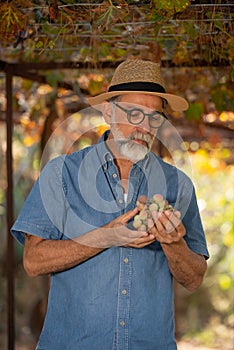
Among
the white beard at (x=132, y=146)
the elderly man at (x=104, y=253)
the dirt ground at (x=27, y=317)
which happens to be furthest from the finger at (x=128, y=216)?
the dirt ground at (x=27, y=317)

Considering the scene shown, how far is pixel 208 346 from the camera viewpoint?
398 inches

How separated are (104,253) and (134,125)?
44 centimetres

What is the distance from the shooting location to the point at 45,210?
8.50 feet

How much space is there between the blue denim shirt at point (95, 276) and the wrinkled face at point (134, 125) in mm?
84

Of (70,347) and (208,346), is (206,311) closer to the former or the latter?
(208,346)

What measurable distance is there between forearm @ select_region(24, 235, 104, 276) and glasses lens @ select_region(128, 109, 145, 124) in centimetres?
48

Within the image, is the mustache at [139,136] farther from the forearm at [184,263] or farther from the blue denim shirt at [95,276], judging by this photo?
the forearm at [184,263]

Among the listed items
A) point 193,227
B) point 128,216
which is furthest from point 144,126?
point 128,216

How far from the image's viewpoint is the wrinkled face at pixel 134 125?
8.90 ft

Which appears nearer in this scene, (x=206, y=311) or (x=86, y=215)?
(x=86, y=215)

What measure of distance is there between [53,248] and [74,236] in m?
0.11

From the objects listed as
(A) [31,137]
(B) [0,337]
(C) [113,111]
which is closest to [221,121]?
(A) [31,137]

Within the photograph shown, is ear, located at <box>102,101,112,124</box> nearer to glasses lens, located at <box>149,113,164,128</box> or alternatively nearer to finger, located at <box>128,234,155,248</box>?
glasses lens, located at <box>149,113,164,128</box>

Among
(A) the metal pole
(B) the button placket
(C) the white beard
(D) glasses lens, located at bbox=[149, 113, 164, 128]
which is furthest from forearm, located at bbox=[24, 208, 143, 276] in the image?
(A) the metal pole
